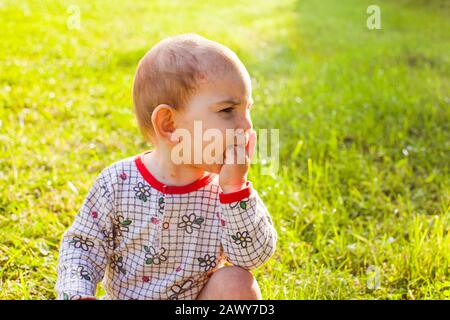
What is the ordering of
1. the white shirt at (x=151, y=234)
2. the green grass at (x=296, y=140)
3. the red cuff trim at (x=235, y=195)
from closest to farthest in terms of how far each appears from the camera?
1. the red cuff trim at (x=235, y=195)
2. the white shirt at (x=151, y=234)
3. the green grass at (x=296, y=140)

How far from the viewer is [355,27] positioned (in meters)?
7.60

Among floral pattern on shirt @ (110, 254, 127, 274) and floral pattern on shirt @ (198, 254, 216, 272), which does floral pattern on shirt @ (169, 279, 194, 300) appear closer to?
floral pattern on shirt @ (198, 254, 216, 272)

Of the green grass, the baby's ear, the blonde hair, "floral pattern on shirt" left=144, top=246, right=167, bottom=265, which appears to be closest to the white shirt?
"floral pattern on shirt" left=144, top=246, right=167, bottom=265

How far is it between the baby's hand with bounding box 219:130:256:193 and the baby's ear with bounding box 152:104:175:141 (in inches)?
7.4

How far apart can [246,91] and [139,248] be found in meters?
0.59

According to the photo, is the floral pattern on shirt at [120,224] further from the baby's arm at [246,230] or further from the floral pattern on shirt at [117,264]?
the baby's arm at [246,230]

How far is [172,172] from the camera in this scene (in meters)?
1.89

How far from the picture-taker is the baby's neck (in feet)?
6.21

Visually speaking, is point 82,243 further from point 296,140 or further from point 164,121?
point 296,140

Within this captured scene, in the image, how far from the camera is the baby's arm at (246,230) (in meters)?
1.74

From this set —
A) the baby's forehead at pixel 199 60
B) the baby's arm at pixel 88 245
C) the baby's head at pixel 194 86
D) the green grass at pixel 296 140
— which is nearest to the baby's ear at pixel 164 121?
the baby's head at pixel 194 86

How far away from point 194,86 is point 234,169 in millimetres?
265

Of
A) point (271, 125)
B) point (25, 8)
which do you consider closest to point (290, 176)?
point (271, 125)
